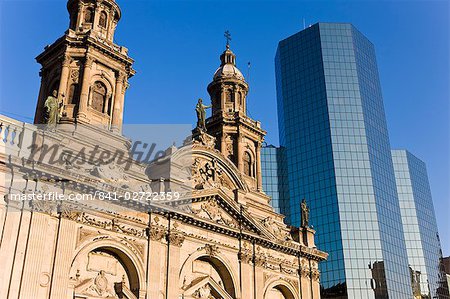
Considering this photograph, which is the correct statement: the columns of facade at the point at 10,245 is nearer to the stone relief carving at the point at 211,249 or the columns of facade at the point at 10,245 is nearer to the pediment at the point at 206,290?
the pediment at the point at 206,290

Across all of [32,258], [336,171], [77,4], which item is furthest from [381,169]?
[32,258]

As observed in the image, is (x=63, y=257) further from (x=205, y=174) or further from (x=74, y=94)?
(x=205, y=174)

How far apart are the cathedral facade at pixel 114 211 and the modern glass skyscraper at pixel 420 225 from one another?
160 feet

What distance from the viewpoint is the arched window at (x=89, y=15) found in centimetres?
3966

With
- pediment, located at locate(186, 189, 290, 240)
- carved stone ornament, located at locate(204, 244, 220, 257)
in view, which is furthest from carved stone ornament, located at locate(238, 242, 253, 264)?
carved stone ornament, located at locate(204, 244, 220, 257)

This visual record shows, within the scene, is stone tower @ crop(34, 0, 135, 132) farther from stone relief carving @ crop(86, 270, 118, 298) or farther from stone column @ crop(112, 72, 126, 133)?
stone relief carving @ crop(86, 270, 118, 298)

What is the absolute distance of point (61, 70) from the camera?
36531 mm

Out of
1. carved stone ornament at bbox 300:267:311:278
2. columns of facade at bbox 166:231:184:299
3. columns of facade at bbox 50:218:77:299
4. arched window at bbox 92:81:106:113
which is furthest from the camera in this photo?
carved stone ornament at bbox 300:267:311:278

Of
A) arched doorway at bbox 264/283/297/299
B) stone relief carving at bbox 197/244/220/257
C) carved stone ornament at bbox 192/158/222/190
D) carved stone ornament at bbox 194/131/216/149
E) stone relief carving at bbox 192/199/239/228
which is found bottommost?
arched doorway at bbox 264/283/297/299

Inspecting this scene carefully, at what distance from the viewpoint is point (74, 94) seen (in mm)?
36156

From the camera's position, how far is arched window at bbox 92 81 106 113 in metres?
36.9

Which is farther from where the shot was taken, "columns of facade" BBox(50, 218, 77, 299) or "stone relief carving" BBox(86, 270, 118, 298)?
"stone relief carving" BBox(86, 270, 118, 298)

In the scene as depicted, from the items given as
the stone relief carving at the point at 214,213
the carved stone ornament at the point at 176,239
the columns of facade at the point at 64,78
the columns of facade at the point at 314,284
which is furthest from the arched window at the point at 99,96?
the columns of facade at the point at 314,284

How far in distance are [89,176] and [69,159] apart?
8.29ft
